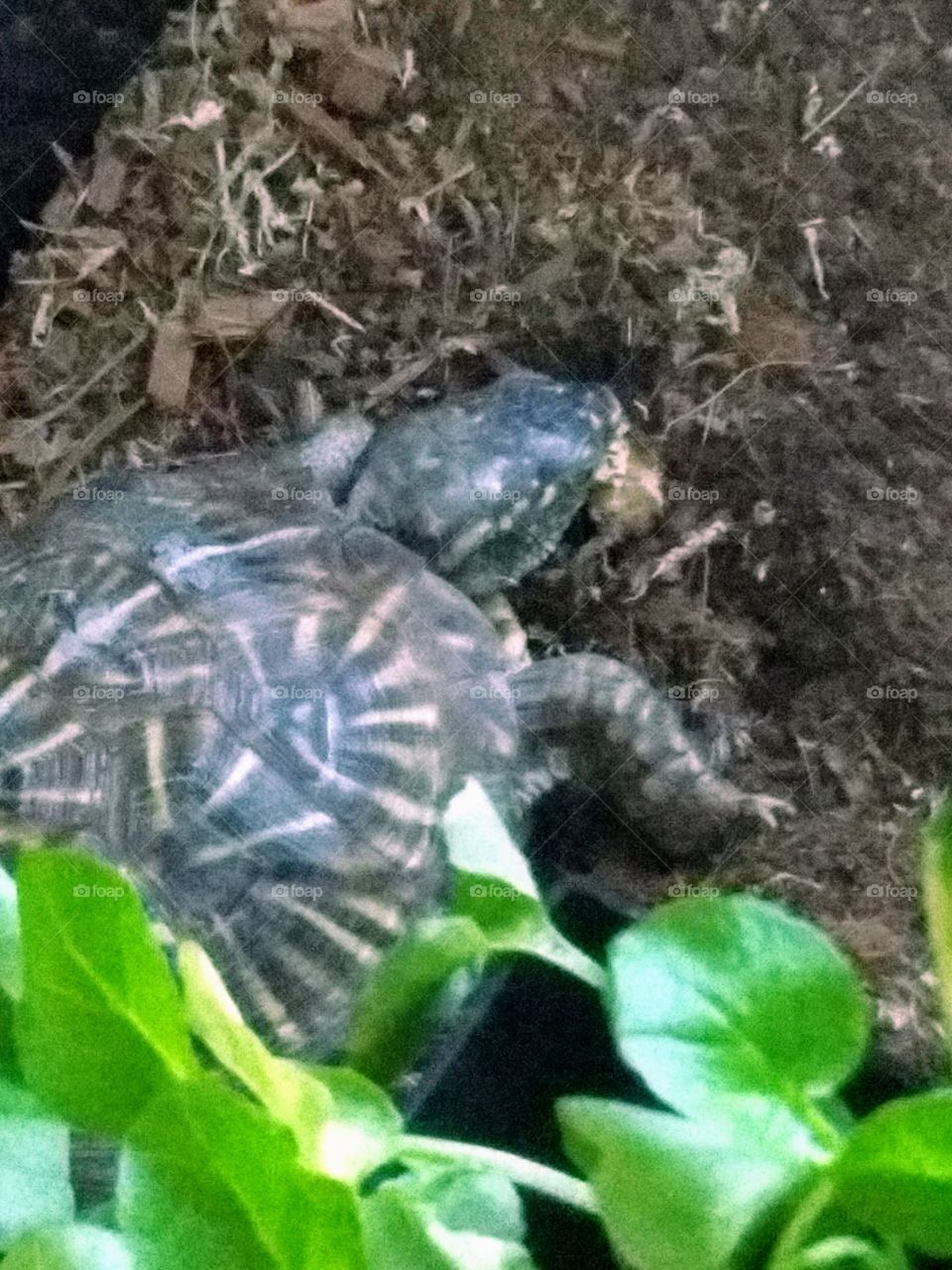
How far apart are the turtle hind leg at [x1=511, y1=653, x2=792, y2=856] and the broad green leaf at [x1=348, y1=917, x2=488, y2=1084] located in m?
0.49

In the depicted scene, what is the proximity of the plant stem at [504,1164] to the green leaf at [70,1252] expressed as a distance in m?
0.10

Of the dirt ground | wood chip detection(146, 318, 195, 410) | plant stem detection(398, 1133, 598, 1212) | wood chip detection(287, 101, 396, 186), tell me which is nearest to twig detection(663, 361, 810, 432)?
the dirt ground

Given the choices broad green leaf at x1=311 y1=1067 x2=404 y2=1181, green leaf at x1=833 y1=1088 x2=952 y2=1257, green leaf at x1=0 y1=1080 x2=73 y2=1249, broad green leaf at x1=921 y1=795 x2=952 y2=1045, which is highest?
broad green leaf at x1=921 y1=795 x2=952 y2=1045

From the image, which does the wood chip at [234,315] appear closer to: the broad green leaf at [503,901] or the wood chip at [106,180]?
the wood chip at [106,180]

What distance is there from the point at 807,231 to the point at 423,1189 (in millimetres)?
893

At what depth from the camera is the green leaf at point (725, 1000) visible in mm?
438

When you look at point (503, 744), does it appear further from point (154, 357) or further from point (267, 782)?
point (154, 357)

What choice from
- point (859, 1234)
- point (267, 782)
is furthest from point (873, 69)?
point (859, 1234)

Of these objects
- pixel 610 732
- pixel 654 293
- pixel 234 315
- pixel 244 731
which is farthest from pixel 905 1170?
pixel 234 315

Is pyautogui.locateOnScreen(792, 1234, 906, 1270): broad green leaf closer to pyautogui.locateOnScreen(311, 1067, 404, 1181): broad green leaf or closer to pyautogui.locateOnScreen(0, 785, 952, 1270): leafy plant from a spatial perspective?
pyautogui.locateOnScreen(0, 785, 952, 1270): leafy plant

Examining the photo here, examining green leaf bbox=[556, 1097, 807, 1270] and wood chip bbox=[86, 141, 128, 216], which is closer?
green leaf bbox=[556, 1097, 807, 1270]

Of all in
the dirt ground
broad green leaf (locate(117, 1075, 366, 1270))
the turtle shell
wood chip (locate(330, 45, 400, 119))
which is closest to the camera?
broad green leaf (locate(117, 1075, 366, 1270))

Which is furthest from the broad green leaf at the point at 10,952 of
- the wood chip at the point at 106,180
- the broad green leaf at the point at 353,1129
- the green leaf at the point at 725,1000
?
the wood chip at the point at 106,180

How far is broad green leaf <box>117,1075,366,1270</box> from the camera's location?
0.37 m
